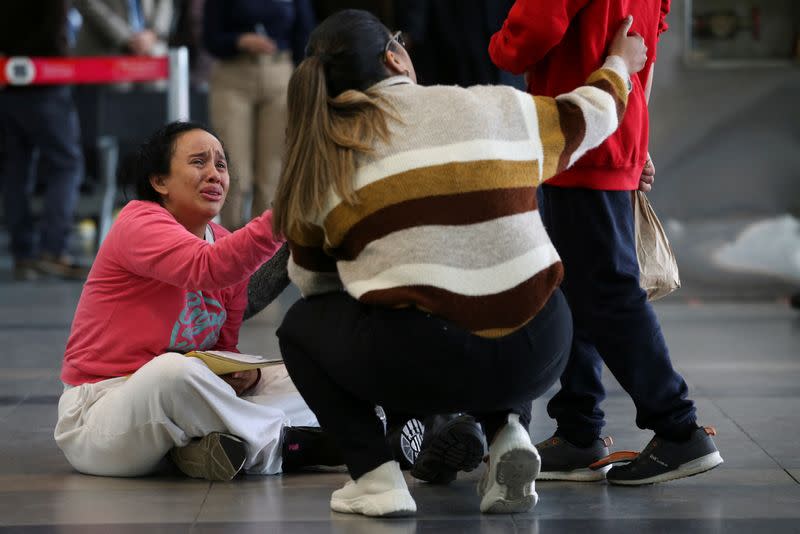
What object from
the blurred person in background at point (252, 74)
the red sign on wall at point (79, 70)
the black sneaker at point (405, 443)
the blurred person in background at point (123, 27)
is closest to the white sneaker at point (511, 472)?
the black sneaker at point (405, 443)

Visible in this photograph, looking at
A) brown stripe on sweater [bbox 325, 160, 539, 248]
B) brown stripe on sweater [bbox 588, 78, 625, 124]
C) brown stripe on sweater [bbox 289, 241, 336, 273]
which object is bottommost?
brown stripe on sweater [bbox 289, 241, 336, 273]

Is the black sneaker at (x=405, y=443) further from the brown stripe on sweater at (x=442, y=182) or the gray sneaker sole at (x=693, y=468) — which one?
the brown stripe on sweater at (x=442, y=182)

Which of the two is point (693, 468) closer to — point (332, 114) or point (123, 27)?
point (332, 114)

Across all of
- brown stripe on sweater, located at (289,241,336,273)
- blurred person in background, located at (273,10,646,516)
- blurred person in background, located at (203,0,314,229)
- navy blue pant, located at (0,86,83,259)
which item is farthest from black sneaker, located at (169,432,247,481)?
navy blue pant, located at (0,86,83,259)

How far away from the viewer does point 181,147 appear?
3.37m

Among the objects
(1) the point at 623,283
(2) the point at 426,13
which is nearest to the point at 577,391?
(1) the point at 623,283

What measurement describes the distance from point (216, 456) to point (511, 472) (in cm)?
79

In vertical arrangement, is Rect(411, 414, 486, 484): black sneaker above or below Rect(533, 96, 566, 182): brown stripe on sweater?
below

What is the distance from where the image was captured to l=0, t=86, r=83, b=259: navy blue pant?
7457 mm

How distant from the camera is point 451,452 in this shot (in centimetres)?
296

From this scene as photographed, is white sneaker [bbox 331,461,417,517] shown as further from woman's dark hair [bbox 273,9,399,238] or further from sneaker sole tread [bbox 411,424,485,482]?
woman's dark hair [bbox 273,9,399,238]

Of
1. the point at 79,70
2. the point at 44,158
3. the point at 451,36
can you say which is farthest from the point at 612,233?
the point at 44,158

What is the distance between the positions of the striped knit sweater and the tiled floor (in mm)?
513

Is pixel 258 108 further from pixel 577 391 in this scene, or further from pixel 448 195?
pixel 448 195
